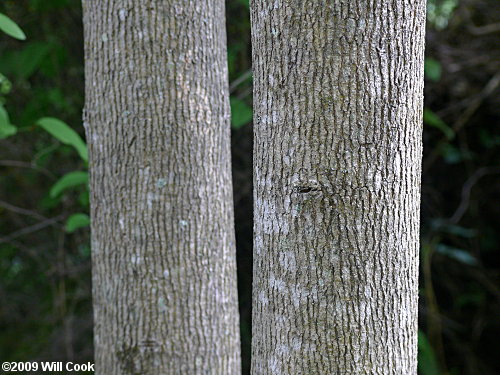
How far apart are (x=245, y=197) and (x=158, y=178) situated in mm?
1572

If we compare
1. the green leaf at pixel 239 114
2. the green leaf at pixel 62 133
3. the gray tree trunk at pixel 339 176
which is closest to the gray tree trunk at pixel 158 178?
the green leaf at pixel 62 133

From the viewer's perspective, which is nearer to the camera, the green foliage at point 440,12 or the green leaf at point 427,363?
the green leaf at point 427,363

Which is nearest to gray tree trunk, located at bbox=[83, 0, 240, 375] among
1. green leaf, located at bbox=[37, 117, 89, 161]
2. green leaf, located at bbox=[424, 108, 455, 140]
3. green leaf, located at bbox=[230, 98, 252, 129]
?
green leaf, located at bbox=[37, 117, 89, 161]

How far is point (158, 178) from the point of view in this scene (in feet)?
4.80

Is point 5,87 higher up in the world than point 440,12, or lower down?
lower down

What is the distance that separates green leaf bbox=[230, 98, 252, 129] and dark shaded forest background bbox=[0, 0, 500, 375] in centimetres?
46

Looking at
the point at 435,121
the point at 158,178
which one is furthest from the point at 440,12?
the point at 158,178

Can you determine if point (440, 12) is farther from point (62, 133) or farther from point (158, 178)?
point (158, 178)

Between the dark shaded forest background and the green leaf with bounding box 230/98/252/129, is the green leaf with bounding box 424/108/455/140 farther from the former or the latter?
the green leaf with bounding box 230/98/252/129

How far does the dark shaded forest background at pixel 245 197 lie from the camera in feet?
9.84

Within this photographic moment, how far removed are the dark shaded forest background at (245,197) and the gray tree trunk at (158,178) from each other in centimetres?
135
